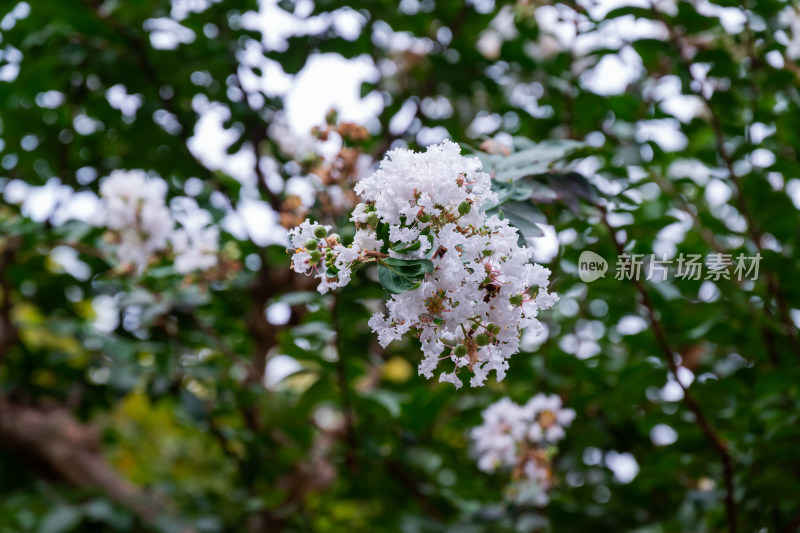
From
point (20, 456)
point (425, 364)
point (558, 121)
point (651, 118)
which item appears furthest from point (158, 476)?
point (425, 364)

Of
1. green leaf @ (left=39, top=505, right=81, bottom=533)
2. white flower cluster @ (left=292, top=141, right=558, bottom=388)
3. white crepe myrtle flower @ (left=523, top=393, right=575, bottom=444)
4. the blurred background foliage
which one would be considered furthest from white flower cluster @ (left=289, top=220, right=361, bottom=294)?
green leaf @ (left=39, top=505, right=81, bottom=533)

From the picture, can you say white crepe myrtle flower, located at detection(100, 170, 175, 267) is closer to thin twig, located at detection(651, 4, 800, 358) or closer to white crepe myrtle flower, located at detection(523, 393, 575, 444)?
white crepe myrtle flower, located at detection(523, 393, 575, 444)

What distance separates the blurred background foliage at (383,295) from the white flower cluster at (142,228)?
0.06 m

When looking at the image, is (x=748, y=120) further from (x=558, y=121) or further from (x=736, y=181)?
(x=558, y=121)

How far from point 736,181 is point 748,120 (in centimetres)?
29

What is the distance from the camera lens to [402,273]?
0.82 metres

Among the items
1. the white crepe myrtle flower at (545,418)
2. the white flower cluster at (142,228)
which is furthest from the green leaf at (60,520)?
Result: the white crepe myrtle flower at (545,418)

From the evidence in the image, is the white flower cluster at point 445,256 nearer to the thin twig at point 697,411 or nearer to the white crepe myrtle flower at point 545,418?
the thin twig at point 697,411

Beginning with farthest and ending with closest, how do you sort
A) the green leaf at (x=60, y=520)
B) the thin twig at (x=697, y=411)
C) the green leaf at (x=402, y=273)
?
the green leaf at (x=60, y=520)
the thin twig at (x=697, y=411)
the green leaf at (x=402, y=273)

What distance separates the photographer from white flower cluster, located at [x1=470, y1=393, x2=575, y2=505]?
1.86 m

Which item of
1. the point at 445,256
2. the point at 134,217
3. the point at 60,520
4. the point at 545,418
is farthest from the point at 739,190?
the point at 60,520

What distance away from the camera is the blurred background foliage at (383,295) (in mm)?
1833

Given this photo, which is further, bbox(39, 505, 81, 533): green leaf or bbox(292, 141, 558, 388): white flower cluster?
bbox(39, 505, 81, 533): green leaf

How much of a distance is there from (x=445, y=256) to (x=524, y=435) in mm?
1206
